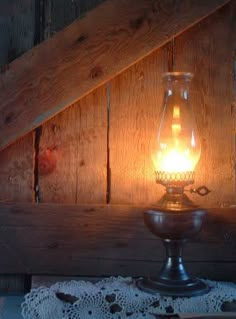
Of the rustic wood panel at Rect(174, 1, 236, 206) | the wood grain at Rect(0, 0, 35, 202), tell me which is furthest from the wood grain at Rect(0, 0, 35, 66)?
the rustic wood panel at Rect(174, 1, 236, 206)

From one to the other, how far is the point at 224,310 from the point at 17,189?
625 mm

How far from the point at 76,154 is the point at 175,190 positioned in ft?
1.06

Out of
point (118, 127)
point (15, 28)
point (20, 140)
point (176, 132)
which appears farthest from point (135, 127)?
point (15, 28)

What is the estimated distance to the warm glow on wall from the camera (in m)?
1.19

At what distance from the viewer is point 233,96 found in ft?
4.44

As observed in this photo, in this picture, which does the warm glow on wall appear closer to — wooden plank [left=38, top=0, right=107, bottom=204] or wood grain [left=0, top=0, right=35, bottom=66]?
wooden plank [left=38, top=0, right=107, bottom=204]

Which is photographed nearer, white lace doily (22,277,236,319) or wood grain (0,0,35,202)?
white lace doily (22,277,236,319)

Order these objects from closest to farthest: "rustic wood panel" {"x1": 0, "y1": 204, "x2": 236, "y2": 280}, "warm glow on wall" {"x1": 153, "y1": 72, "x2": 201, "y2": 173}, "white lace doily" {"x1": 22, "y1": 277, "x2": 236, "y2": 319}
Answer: "white lace doily" {"x1": 22, "y1": 277, "x2": 236, "y2": 319}
"warm glow on wall" {"x1": 153, "y1": 72, "x2": 201, "y2": 173}
"rustic wood panel" {"x1": 0, "y1": 204, "x2": 236, "y2": 280}

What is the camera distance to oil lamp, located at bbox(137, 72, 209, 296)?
3.61 ft

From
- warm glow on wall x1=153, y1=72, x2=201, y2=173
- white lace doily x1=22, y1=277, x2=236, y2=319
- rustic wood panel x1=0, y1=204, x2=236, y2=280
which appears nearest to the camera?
white lace doily x1=22, y1=277, x2=236, y2=319

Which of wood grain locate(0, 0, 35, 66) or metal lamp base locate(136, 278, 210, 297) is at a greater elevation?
wood grain locate(0, 0, 35, 66)

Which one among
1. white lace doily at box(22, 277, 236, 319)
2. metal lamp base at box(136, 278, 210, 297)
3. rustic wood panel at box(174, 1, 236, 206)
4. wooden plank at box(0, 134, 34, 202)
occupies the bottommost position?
white lace doily at box(22, 277, 236, 319)

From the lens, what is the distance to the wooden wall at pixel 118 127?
1335 mm

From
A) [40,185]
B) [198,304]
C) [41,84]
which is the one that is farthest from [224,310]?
[41,84]
